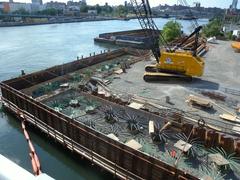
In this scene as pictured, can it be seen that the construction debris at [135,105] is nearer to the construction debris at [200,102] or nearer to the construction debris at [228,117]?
the construction debris at [200,102]

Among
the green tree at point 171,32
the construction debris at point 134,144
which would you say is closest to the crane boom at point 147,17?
the construction debris at point 134,144

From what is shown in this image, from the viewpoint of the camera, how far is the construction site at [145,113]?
14.0 metres

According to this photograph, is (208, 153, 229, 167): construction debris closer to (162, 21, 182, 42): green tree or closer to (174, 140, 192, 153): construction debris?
(174, 140, 192, 153): construction debris

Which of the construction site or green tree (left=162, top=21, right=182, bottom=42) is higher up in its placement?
green tree (left=162, top=21, right=182, bottom=42)

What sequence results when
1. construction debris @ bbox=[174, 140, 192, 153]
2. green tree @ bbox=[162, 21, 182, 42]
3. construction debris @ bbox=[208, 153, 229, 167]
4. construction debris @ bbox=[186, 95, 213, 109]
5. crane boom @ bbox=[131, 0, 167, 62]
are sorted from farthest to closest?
green tree @ bbox=[162, 21, 182, 42], crane boom @ bbox=[131, 0, 167, 62], construction debris @ bbox=[186, 95, 213, 109], construction debris @ bbox=[174, 140, 192, 153], construction debris @ bbox=[208, 153, 229, 167]

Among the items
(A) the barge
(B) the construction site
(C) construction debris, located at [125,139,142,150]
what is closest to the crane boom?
(B) the construction site

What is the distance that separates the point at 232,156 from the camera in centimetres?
1473

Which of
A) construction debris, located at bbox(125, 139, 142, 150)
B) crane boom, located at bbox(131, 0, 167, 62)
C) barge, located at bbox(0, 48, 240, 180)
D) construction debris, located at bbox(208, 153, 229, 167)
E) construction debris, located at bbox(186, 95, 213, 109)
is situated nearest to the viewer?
barge, located at bbox(0, 48, 240, 180)

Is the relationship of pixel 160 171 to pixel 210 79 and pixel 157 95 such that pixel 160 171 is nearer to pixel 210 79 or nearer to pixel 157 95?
pixel 157 95

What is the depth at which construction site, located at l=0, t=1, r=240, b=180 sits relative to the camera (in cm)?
1399

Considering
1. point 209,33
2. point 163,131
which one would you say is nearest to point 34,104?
point 163,131

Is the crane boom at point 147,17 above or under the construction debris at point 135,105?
above

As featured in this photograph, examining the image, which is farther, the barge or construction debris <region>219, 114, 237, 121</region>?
construction debris <region>219, 114, 237, 121</region>

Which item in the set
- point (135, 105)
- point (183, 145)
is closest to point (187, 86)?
point (135, 105)
